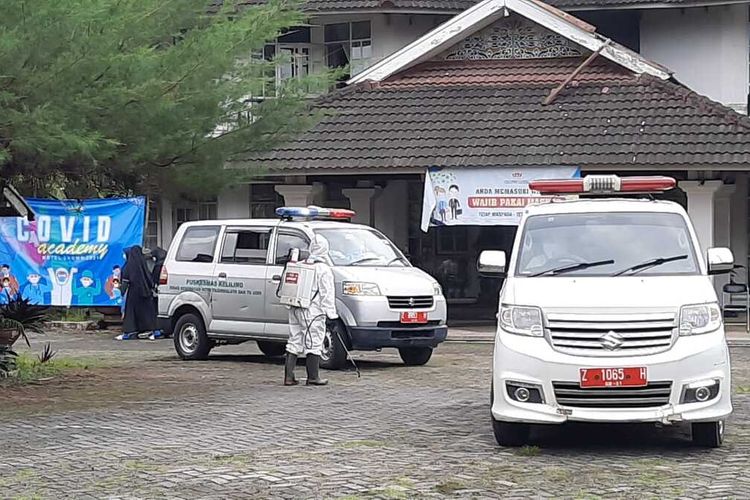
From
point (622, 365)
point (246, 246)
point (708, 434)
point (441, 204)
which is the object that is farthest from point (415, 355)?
point (622, 365)

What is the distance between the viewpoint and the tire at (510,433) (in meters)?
9.70

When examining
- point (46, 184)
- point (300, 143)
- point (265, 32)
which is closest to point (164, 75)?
point (265, 32)

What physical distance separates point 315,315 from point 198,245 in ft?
13.4

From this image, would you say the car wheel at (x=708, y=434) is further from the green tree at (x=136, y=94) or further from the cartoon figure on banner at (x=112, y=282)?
the cartoon figure on banner at (x=112, y=282)

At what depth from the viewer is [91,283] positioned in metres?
23.1

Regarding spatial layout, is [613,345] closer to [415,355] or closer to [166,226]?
[415,355]

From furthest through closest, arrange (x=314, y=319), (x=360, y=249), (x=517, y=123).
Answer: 1. (x=517, y=123)
2. (x=360, y=249)
3. (x=314, y=319)

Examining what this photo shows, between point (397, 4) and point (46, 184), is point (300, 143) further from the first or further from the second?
point (46, 184)

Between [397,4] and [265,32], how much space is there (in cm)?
1280

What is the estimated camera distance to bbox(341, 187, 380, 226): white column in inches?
952

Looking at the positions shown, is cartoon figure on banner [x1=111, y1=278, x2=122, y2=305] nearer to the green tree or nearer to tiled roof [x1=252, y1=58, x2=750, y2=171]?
tiled roof [x1=252, y1=58, x2=750, y2=171]

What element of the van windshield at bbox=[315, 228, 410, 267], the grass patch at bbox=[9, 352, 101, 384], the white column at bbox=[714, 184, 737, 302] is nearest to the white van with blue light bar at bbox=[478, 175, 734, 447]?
the van windshield at bbox=[315, 228, 410, 267]

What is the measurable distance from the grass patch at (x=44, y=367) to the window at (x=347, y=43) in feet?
36.8

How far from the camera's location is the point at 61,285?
76.1ft
